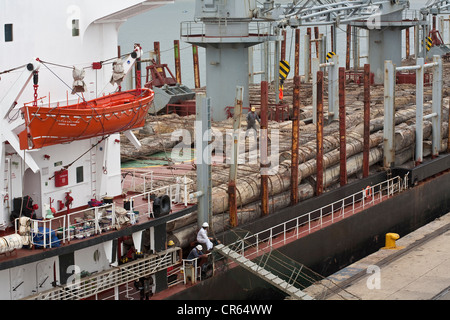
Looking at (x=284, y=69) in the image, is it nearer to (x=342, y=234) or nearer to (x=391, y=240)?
(x=391, y=240)

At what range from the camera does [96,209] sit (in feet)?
64.5

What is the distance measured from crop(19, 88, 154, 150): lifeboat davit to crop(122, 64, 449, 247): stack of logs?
3.26 m

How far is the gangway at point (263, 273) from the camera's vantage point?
21.7 m

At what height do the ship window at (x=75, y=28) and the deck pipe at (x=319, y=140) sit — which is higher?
the ship window at (x=75, y=28)

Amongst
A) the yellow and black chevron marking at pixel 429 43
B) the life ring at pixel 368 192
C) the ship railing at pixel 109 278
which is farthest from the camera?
the yellow and black chevron marking at pixel 429 43

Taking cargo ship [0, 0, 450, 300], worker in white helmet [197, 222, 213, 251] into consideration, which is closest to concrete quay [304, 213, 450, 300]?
cargo ship [0, 0, 450, 300]

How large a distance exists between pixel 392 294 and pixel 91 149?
10590mm

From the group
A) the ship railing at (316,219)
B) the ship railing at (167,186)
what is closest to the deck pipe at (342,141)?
the ship railing at (316,219)

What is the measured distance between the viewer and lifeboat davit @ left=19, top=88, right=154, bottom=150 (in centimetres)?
1864

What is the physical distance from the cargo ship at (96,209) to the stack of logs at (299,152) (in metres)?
0.18

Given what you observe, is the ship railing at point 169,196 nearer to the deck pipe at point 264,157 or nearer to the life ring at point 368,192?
the deck pipe at point 264,157

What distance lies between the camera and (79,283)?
63.1ft

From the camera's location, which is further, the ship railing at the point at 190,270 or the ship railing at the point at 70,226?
the ship railing at the point at 190,270

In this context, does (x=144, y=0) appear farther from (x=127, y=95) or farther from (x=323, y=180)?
(x=323, y=180)
